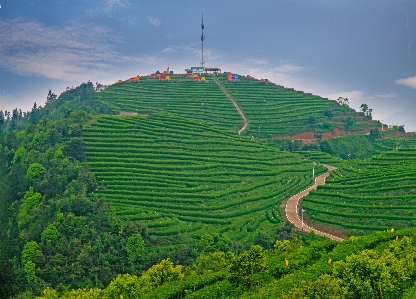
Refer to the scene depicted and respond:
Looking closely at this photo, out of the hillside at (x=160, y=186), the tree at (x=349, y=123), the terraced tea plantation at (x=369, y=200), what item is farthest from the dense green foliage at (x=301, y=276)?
the tree at (x=349, y=123)

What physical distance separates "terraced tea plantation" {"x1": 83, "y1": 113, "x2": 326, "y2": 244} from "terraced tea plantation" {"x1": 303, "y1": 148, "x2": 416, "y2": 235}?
3.32m

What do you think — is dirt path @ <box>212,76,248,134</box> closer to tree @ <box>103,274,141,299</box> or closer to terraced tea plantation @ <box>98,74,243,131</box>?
terraced tea plantation @ <box>98,74,243,131</box>

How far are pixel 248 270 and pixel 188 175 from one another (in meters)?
19.6

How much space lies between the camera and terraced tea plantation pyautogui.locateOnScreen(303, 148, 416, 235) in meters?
28.7

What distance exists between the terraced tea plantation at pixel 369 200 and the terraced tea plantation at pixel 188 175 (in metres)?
3.32

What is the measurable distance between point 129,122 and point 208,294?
30018mm

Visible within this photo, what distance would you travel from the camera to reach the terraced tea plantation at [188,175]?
30.4 meters

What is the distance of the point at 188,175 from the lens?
36.2 m

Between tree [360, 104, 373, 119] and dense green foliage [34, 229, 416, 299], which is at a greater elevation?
tree [360, 104, 373, 119]

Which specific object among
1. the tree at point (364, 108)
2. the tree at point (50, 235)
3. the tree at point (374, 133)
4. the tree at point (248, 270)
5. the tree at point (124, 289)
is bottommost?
the tree at point (124, 289)

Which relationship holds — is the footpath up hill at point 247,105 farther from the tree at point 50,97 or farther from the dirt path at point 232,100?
the tree at point 50,97

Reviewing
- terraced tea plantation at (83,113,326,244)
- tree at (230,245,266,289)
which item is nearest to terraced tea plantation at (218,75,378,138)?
terraced tea plantation at (83,113,326,244)

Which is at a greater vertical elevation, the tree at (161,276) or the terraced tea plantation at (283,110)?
the terraced tea plantation at (283,110)

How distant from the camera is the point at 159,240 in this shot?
27641 millimetres
